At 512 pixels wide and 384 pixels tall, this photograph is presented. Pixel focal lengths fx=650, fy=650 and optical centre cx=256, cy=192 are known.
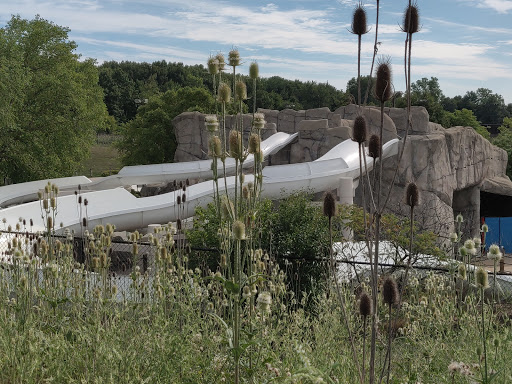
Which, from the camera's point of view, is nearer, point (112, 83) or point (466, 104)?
point (112, 83)

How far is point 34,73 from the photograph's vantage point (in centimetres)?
2159

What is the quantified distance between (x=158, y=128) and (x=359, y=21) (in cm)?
2450

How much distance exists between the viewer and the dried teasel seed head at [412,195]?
2295 mm

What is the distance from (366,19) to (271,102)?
4752 centimetres

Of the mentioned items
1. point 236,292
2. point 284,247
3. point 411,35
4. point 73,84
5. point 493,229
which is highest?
point 73,84

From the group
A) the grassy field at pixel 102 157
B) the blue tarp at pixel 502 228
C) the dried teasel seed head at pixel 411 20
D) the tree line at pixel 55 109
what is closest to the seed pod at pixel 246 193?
the dried teasel seed head at pixel 411 20

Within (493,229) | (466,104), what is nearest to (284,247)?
(493,229)

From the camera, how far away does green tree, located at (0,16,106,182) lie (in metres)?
19.9

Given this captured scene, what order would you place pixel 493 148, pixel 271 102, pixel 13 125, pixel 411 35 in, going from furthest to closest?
pixel 271 102 < pixel 493 148 < pixel 13 125 < pixel 411 35

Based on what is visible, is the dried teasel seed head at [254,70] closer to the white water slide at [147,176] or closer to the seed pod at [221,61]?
the seed pod at [221,61]

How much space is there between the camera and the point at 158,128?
26312 millimetres

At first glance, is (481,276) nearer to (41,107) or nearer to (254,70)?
(254,70)

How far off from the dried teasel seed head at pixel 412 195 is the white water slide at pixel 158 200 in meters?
7.69

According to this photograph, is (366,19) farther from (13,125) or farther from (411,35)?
(13,125)
